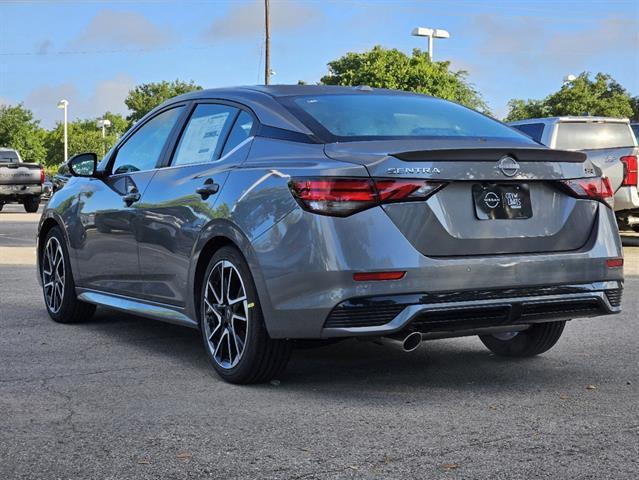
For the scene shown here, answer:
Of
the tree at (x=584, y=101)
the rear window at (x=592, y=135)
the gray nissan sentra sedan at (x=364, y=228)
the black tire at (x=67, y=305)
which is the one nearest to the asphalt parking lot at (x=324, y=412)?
the gray nissan sentra sedan at (x=364, y=228)

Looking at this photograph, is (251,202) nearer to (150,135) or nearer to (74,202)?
(150,135)

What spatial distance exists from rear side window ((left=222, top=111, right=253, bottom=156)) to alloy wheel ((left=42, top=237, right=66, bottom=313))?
235 centimetres

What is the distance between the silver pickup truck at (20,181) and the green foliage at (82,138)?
5318 cm

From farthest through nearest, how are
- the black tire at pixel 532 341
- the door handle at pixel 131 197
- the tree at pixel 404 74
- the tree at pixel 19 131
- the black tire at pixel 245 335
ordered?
1. the tree at pixel 19 131
2. the tree at pixel 404 74
3. the door handle at pixel 131 197
4. the black tire at pixel 532 341
5. the black tire at pixel 245 335

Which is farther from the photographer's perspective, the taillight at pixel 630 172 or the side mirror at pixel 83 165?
the taillight at pixel 630 172

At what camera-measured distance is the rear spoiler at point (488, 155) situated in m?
4.75

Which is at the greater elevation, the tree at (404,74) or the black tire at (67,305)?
the tree at (404,74)

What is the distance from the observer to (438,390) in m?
5.15

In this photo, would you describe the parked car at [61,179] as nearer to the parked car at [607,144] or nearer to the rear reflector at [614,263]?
the rear reflector at [614,263]

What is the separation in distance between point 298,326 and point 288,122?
1.14 metres

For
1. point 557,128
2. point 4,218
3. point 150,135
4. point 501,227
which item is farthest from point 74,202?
point 4,218

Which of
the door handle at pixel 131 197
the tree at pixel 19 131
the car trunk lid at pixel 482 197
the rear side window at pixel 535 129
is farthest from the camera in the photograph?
the tree at pixel 19 131

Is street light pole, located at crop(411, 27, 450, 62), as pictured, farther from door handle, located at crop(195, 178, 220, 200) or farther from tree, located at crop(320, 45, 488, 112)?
door handle, located at crop(195, 178, 220, 200)

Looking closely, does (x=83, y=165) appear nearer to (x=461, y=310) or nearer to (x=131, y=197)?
(x=131, y=197)
